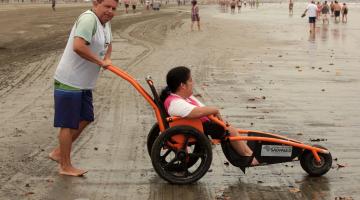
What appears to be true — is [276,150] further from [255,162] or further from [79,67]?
[79,67]

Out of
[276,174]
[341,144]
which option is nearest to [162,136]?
[276,174]

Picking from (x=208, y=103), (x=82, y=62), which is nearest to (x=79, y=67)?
(x=82, y=62)

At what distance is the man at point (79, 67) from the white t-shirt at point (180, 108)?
727 mm

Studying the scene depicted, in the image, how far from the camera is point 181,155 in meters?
6.15

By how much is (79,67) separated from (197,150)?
1.36 m

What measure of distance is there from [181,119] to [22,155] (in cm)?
200

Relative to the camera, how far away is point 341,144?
7809 mm

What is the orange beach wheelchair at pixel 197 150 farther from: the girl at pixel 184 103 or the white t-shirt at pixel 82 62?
the white t-shirt at pixel 82 62

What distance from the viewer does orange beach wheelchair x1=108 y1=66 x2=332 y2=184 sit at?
6066 millimetres

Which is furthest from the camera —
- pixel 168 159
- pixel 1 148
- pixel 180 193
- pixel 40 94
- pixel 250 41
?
pixel 250 41

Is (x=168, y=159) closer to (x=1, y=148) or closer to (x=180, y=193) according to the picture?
(x=180, y=193)

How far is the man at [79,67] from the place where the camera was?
19.8 feet

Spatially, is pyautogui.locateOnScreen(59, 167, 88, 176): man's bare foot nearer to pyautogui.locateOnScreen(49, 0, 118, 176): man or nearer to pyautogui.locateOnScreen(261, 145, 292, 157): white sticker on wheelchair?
pyautogui.locateOnScreen(49, 0, 118, 176): man

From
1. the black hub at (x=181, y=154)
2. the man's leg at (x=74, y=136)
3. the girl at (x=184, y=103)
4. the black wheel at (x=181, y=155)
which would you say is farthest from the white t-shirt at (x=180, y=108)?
the man's leg at (x=74, y=136)
